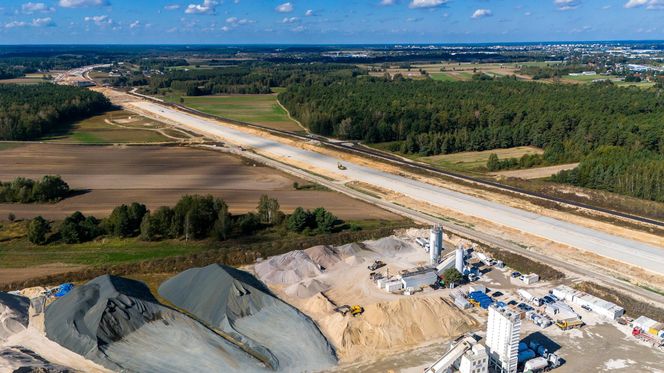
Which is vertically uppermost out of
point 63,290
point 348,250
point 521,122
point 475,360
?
point 521,122

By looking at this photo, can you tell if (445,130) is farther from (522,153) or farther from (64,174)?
(64,174)

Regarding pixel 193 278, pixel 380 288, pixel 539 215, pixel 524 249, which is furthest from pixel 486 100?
pixel 193 278

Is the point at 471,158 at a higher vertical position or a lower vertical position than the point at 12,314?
higher

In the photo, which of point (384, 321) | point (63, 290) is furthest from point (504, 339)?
point (63, 290)

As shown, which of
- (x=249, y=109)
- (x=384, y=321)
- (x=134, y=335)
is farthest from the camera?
(x=249, y=109)

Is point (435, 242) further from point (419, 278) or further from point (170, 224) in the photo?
point (170, 224)

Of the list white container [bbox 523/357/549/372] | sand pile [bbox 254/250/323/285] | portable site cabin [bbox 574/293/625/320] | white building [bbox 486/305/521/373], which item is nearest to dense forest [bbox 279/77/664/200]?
portable site cabin [bbox 574/293/625/320]
